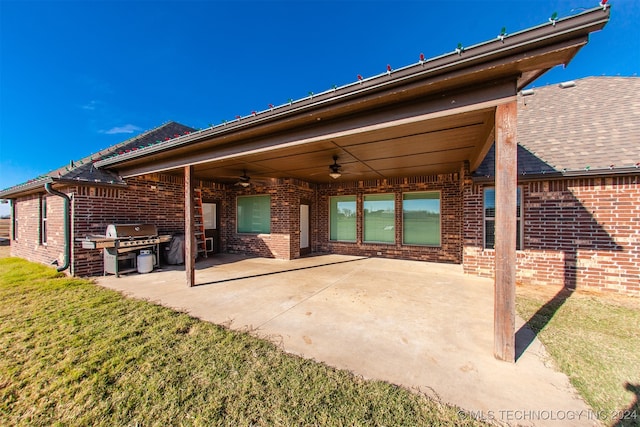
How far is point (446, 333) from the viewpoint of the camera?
10.3 feet

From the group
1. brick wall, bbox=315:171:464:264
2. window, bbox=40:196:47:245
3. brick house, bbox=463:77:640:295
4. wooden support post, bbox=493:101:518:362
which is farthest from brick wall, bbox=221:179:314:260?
wooden support post, bbox=493:101:518:362

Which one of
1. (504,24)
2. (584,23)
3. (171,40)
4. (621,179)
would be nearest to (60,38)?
(171,40)

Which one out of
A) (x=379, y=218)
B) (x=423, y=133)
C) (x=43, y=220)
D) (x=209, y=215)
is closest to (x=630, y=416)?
(x=423, y=133)

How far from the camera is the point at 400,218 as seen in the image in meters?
8.34

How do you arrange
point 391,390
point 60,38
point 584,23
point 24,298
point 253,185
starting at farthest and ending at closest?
point 253,185 < point 60,38 < point 24,298 < point 391,390 < point 584,23

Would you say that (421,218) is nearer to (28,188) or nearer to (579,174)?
(579,174)

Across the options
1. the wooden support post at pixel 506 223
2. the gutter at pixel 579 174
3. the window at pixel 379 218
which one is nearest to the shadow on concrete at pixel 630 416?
the wooden support post at pixel 506 223

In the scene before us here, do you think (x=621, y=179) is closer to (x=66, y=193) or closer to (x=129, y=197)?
(x=129, y=197)

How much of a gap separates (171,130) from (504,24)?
1113 centimetres

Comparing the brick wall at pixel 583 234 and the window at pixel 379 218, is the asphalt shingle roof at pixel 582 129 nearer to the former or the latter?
the brick wall at pixel 583 234

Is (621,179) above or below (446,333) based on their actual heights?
above

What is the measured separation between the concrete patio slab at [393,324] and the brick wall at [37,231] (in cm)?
214

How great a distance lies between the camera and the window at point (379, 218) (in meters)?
8.58

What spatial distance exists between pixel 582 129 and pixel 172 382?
30.7 ft
